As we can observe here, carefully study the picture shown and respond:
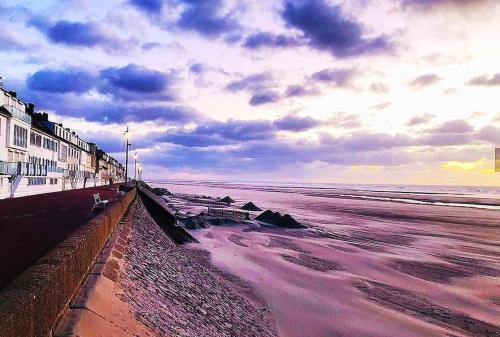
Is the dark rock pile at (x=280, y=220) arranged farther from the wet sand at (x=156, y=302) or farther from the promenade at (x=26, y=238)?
the promenade at (x=26, y=238)

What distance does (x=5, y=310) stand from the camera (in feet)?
9.14

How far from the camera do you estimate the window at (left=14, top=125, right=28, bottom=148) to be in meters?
36.0

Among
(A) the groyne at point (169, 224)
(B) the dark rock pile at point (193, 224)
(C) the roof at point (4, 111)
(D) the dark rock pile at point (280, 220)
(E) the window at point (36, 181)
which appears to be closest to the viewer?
(A) the groyne at point (169, 224)

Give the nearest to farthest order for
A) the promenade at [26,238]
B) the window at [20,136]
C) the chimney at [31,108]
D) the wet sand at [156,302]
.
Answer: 1. the wet sand at [156,302]
2. the promenade at [26,238]
3. the window at [20,136]
4. the chimney at [31,108]

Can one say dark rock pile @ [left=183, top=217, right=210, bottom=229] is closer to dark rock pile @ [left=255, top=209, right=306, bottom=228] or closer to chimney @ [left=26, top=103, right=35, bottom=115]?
dark rock pile @ [left=255, top=209, right=306, bottom=228]

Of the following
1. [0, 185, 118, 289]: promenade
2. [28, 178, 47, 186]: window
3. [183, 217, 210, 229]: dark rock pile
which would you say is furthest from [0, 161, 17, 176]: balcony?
[0, 185, 118, 289]: promenade

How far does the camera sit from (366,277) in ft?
59.1

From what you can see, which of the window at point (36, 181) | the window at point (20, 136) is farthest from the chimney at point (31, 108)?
the window at point (20, 136)

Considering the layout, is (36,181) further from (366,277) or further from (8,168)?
(366,277)

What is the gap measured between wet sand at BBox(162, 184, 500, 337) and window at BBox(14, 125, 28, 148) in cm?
2121

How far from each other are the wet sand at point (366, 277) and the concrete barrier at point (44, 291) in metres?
7.69

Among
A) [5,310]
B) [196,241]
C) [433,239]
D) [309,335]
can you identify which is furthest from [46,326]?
[433,239]

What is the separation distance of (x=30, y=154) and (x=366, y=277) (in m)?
39.5

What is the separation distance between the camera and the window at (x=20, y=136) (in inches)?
1416
